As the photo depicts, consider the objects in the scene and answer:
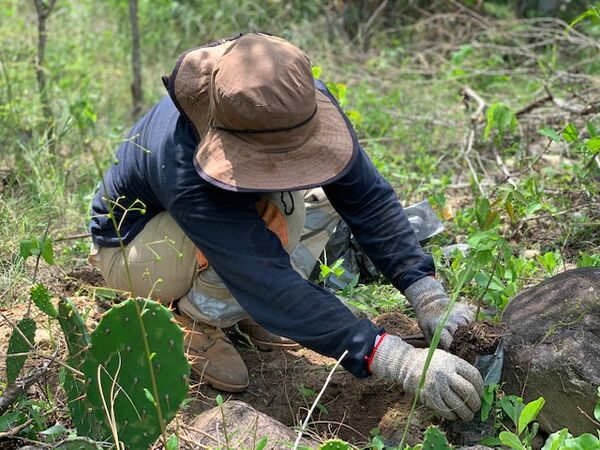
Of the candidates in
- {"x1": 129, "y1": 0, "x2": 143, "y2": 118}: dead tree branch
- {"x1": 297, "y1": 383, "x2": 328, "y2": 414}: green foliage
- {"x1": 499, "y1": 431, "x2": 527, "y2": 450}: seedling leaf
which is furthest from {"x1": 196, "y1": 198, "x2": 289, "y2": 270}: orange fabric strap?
{"x1": 129, "y1": 0, "x2": 143, "y2": 118}: dead tree branch

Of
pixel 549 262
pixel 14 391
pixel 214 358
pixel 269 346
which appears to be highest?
pixel 14 391

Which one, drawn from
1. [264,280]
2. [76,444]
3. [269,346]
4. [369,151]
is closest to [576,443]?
[264,280]

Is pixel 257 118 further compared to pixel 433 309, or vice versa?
pixel 433 309

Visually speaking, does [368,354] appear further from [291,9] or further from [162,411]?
[291,9]

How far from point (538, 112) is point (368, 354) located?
286 cm

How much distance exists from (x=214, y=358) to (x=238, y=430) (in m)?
0.65

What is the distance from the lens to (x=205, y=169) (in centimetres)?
244

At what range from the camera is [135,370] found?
220cm

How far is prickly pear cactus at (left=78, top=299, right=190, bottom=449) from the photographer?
2133 mm

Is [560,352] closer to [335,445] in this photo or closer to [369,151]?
[335,445]

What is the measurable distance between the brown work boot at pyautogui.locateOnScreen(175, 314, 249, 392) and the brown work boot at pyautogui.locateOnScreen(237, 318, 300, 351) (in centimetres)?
17

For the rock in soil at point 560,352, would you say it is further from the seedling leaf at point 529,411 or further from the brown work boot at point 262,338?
the brown work boot at point 262,338

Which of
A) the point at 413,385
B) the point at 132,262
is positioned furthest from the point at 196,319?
the point at 413,385

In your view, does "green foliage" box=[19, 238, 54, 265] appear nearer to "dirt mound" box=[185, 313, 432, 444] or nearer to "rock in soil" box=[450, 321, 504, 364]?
"dirt mound" box=[185, 313, 432, 444]
